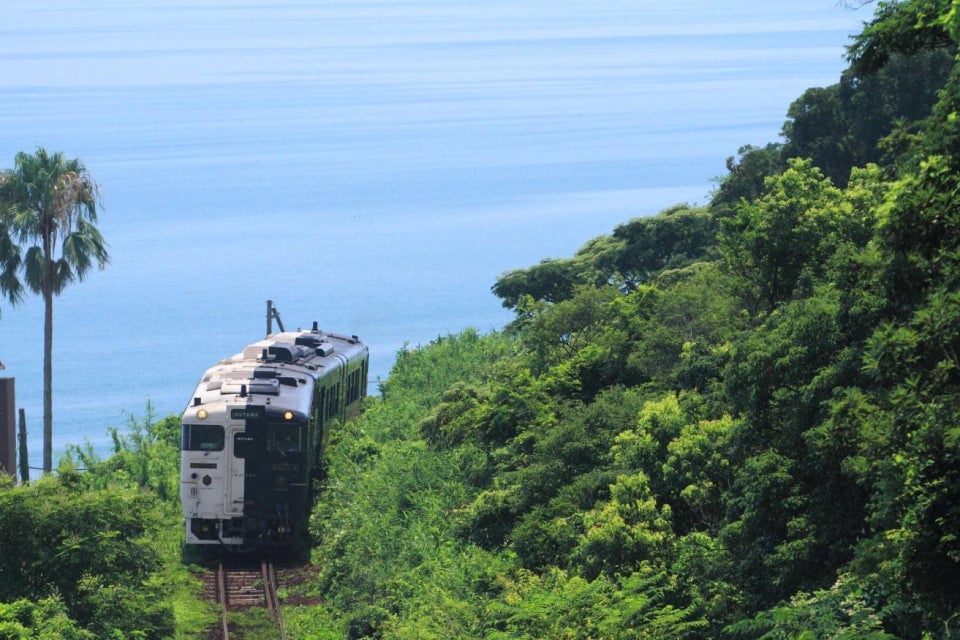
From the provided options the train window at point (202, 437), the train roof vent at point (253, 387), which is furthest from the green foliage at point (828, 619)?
the train window at point (202, 437)

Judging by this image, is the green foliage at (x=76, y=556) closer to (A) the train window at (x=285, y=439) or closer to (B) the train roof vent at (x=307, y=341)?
(A) the train window at (x=285, y=439)

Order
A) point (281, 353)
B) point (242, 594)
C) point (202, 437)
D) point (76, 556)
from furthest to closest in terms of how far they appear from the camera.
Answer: point (281, 353)
point (202, 437)
point (242, 594)
point (76, 556)

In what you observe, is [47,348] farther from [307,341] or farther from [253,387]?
[253,387]

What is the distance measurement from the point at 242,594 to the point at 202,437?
128 inches

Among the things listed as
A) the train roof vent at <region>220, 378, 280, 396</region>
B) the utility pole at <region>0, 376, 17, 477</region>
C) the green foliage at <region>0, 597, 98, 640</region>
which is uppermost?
the train roof vent at <region>220, 378, 280, 396</region>

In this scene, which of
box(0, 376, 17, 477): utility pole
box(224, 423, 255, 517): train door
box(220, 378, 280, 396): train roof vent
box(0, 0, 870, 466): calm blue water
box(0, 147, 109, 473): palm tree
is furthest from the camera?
box(0, 0, 870, 466): calm blue water

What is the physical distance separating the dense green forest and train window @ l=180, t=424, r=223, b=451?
7.90ft

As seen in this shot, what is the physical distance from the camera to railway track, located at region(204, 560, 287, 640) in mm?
26469

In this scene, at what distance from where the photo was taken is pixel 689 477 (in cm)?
2078

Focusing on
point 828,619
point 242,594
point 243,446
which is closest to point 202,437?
point 243,446

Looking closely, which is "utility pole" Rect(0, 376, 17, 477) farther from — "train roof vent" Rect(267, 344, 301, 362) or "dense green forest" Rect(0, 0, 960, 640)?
"train roof vent" Rect(267, 344, 301, 362)

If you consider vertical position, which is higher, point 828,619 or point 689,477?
point 689,477

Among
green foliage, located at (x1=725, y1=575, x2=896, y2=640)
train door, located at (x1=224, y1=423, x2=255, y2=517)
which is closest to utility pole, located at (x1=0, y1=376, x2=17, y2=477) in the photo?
train door, located at (x1=224, y1=423, x2=255, y2=517)

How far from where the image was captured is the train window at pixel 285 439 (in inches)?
1187
